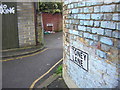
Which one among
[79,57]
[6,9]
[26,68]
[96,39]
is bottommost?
[26,68]

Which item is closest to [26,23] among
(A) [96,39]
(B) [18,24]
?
(B) [18,24]

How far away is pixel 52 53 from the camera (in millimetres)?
9359

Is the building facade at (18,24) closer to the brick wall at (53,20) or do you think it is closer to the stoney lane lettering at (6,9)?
the stoney lane lettering at (6,9)

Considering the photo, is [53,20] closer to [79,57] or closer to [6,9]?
[6,9]

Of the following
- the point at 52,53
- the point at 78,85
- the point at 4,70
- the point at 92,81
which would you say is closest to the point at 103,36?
the point at 92,81

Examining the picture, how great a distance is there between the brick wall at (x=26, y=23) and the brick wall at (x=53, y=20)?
8.11 meters

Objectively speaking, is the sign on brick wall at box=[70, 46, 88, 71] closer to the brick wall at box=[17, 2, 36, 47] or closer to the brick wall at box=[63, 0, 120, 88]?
the brick wall at box=[63, 0, 120, 88]

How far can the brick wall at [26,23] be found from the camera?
31.0 feet

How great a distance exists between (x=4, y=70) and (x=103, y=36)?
5.05 m

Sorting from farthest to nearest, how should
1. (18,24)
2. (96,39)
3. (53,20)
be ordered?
1. (53,20)
2. (18,24)
3. (96,39)

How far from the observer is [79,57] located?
3.82 metres

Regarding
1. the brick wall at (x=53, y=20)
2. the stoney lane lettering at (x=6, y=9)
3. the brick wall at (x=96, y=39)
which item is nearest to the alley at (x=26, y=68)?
the brick wall at (x=96, y=39)

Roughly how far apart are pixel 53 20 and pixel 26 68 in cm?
1206

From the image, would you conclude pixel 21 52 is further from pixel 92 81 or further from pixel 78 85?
pixel 92 81
